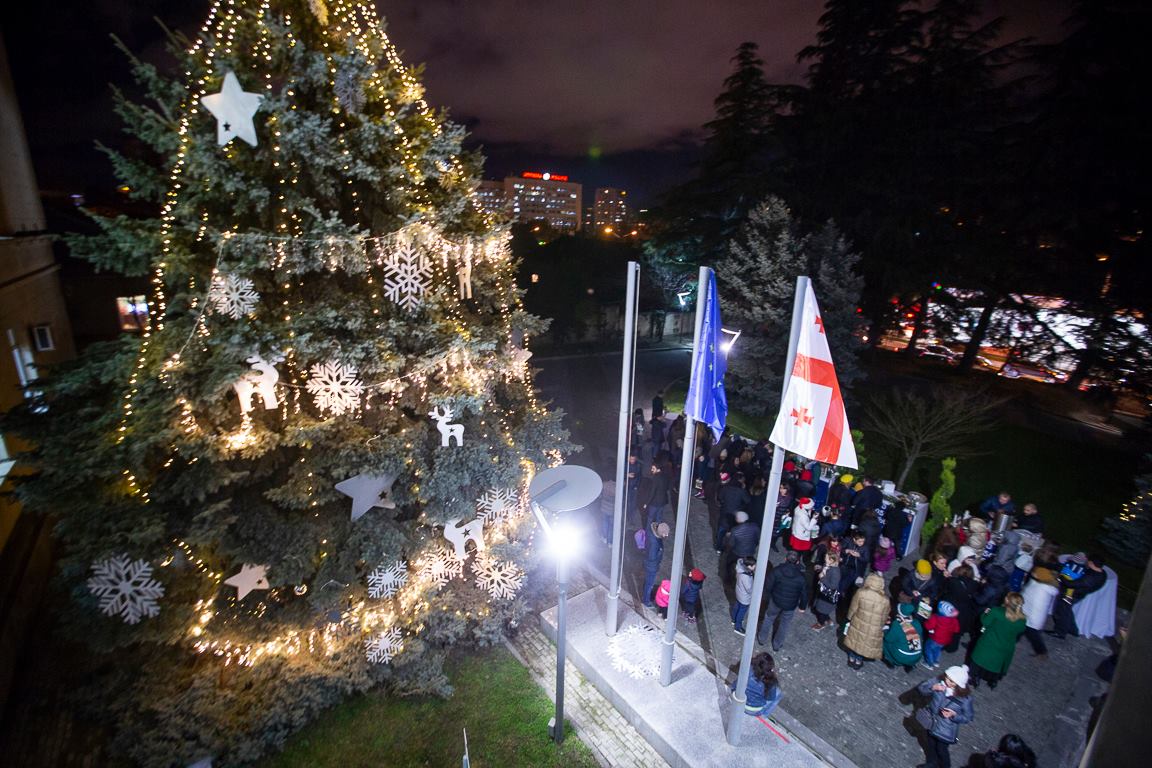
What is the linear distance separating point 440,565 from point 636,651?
349 centimetres

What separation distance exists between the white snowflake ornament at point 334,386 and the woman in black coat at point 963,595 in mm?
9854

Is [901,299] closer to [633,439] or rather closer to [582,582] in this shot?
[633,439]

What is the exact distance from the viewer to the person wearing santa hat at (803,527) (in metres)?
10.1

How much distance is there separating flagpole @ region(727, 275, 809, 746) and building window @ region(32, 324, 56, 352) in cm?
1419

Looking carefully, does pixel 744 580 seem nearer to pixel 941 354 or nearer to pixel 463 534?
pixel 463 534

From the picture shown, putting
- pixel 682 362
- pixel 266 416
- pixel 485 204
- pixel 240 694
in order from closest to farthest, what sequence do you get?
pixel 266 416, pixel 240 694, pixel 485 204, pixel 682 362

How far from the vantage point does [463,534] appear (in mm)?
7230

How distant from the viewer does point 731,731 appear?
6.45m

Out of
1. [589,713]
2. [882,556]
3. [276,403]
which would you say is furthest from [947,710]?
[276,403]

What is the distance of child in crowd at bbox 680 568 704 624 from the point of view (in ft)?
28.7

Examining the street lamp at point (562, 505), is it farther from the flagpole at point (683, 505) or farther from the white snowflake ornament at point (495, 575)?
the white snowflake ornament at point (495, 575)

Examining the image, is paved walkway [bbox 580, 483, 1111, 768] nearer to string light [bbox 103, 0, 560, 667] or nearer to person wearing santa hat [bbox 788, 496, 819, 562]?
person wearing santa hat [bbox 788, 496, 819, 562]

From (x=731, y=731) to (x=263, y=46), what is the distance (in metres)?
10.0

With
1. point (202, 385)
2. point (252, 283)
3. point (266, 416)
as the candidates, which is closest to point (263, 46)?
point (252, 283)
